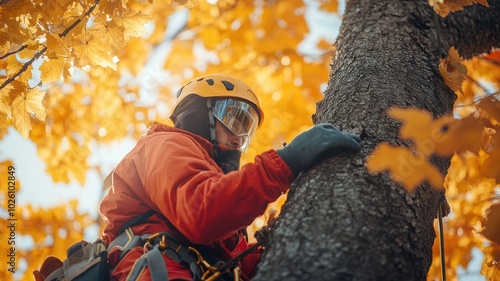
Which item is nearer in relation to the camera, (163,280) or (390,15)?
(163,280)

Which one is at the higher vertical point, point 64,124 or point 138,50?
point 138,50

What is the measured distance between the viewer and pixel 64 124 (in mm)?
6859

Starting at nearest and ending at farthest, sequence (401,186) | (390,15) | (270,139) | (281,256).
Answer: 1. (281,256)
2. (401,186)
3. (390,15)
4. (270,139)

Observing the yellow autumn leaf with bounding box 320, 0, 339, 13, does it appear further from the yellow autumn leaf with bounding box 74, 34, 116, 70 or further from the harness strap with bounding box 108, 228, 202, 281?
the harness strap with bounding box 108, 228, 202, 281

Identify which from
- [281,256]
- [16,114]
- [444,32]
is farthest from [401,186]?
[16,114]

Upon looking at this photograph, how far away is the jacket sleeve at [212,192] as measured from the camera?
1.92m

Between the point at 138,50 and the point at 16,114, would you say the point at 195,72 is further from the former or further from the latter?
the point at 16,114

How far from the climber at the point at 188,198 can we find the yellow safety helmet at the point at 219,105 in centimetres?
46

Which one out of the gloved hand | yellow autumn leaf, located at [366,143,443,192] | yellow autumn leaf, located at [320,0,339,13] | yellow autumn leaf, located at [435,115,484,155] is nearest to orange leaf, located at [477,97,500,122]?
yellow autumn leaf, located at [435,115,484,155]

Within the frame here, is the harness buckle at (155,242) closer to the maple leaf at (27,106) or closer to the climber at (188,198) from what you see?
the climber at (188,198)

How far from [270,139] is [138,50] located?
11.0ft

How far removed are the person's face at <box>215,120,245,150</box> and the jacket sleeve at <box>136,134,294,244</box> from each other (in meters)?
0.92

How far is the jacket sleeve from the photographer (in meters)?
1.92

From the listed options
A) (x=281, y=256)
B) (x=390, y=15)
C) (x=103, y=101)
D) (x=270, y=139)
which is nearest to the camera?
(x=281, y=256)
